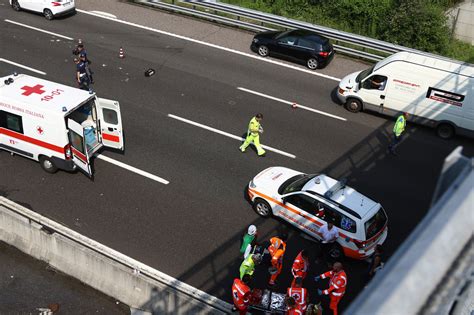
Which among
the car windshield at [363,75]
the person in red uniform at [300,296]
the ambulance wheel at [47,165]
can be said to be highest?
the car windshield at [363,75]

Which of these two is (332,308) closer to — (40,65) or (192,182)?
(192,182)

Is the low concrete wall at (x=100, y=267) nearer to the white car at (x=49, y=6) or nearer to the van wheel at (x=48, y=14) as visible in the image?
the white car at (x=49, y=6)

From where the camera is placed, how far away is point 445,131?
17.2 m

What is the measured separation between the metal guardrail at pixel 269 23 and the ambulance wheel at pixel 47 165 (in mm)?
12699

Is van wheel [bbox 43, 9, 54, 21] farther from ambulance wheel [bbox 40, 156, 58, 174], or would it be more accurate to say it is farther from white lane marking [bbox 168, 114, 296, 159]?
ambulance wheel [bbox 40, 156, 58, 174]

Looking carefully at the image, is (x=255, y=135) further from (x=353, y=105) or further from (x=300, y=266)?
(x=300, y=266)

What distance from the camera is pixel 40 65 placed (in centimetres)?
2022

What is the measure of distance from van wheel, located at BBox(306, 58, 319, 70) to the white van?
9.64 feet

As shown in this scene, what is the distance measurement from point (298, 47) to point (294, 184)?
9.53m

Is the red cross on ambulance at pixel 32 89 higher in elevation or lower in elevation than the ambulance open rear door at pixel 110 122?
higher

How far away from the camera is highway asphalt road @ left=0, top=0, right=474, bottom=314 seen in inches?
499

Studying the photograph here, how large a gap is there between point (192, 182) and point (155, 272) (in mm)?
3602

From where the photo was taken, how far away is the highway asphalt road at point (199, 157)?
41.5ft

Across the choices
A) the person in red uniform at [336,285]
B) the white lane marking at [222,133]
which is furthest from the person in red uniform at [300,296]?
the white lane marking at [222,133]
